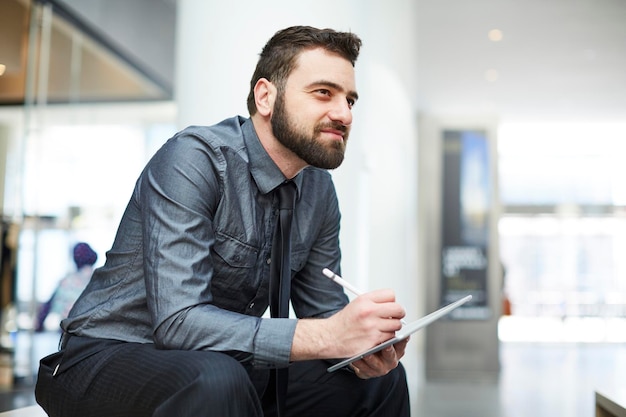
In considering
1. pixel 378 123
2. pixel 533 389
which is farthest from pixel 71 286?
pixel 533 389

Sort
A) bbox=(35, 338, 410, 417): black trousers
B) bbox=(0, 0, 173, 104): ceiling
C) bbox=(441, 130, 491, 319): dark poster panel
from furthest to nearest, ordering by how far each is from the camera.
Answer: bbox=(441, 130, 491, 319): dark poster panel → bbox=(0, 0, 173, 104): ceiling → bbox=(35, 338, 410, 417): black trousers

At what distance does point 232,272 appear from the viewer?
1373 millimetres

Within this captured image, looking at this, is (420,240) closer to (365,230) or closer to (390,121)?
(390,121)

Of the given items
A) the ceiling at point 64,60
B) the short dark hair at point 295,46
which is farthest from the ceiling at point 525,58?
the short dark hair at point 295,46

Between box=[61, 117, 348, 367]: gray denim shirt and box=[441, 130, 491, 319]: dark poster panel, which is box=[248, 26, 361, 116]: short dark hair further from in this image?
box=[441, 130, 491, 319]: dark poster panel

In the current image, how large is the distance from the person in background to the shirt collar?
10.8 ft

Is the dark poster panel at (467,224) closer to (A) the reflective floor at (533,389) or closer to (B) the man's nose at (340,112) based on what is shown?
(A) the reflective floor at (533,389)

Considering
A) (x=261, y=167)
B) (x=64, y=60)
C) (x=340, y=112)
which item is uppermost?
(x=64, y=60)

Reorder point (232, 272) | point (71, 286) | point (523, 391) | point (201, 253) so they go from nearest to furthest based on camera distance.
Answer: point (201, 253) < point (232, 272) < point (71, 286) < point (523, 391)

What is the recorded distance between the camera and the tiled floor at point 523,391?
4.06 metres

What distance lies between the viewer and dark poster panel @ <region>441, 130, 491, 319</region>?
7367 millimetres

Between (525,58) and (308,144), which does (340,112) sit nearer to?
(308,144)

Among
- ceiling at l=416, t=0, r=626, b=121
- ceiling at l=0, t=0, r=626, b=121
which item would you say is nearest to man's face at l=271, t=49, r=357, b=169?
ceiling at l=0, t=0, r=626, b=121

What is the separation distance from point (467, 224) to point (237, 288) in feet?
20.6
